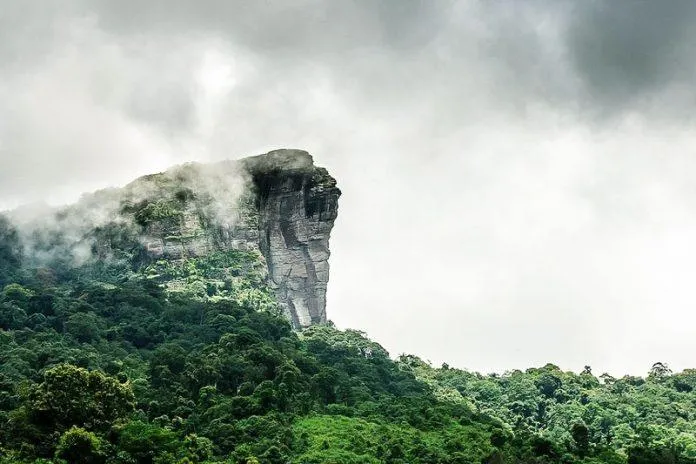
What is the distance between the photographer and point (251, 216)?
10181 cm

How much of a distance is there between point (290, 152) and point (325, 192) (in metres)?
6.09

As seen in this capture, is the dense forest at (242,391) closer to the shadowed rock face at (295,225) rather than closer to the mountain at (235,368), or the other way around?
the mountain at (235,368)

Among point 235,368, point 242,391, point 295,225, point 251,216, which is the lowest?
point 242,391

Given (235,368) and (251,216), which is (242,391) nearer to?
(235,368)

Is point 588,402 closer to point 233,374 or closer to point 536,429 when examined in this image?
point 536,429

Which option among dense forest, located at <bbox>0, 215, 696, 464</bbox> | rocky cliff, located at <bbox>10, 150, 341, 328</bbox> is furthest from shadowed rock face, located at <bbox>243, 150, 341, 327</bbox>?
dense forest, located at <bbox>0, 215, 696, 464</bbox>

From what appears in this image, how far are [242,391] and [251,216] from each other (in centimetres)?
4077

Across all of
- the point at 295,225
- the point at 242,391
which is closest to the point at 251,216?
the point at 295,225

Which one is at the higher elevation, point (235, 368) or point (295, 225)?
point (295, 225)

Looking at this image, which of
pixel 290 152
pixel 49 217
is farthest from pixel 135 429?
pixel 49 217

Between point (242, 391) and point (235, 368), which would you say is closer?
point (242, 391)

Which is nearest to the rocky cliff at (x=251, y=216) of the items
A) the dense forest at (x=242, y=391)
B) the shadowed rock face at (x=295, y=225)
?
the shadowed rock face at (x=295, y=225)

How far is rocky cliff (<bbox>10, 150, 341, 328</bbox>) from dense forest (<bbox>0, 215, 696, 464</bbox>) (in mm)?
2578

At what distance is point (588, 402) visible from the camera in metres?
88.5
